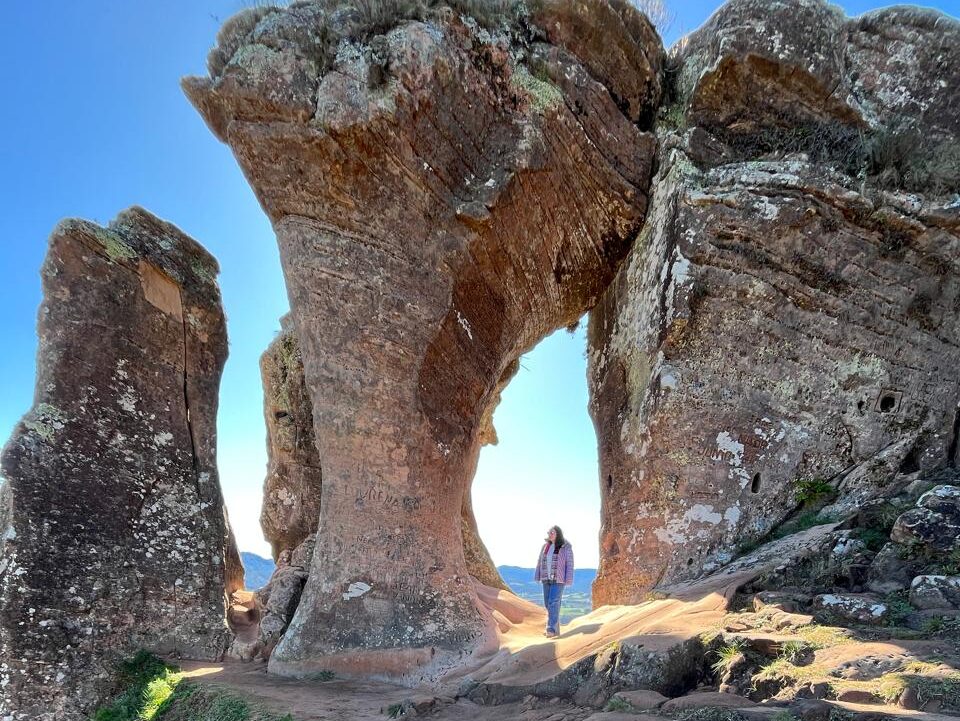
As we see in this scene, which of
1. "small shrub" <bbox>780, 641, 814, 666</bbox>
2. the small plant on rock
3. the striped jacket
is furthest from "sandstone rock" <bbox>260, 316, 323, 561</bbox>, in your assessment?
"small shrub" <bbox>780, 641, 814, 666</bbox>

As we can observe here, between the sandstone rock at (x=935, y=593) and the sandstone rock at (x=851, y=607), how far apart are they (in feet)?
0.69

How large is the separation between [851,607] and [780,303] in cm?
376

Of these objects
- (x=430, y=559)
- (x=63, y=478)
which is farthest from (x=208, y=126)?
(x=430, y=559)

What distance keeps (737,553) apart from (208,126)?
7084mm

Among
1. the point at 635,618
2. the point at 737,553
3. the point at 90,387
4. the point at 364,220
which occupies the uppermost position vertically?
the point at 364,220

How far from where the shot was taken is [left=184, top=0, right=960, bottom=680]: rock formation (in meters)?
6.90

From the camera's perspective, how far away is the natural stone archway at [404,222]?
6.74 m

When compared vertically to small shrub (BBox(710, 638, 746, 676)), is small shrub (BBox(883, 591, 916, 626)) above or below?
above

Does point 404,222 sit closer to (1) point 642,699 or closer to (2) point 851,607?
(1) point 642,699

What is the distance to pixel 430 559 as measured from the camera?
6840 millimetres

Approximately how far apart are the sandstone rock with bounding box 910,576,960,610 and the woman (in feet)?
11.6

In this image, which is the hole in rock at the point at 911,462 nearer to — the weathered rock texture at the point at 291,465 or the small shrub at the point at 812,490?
the small shrub at the point at 812,490

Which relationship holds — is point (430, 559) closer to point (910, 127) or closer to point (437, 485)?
point (437, 485)

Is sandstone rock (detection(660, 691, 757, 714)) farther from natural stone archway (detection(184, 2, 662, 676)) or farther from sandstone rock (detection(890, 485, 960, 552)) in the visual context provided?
natural stone archway (detection(184, 2, 662, 676))
